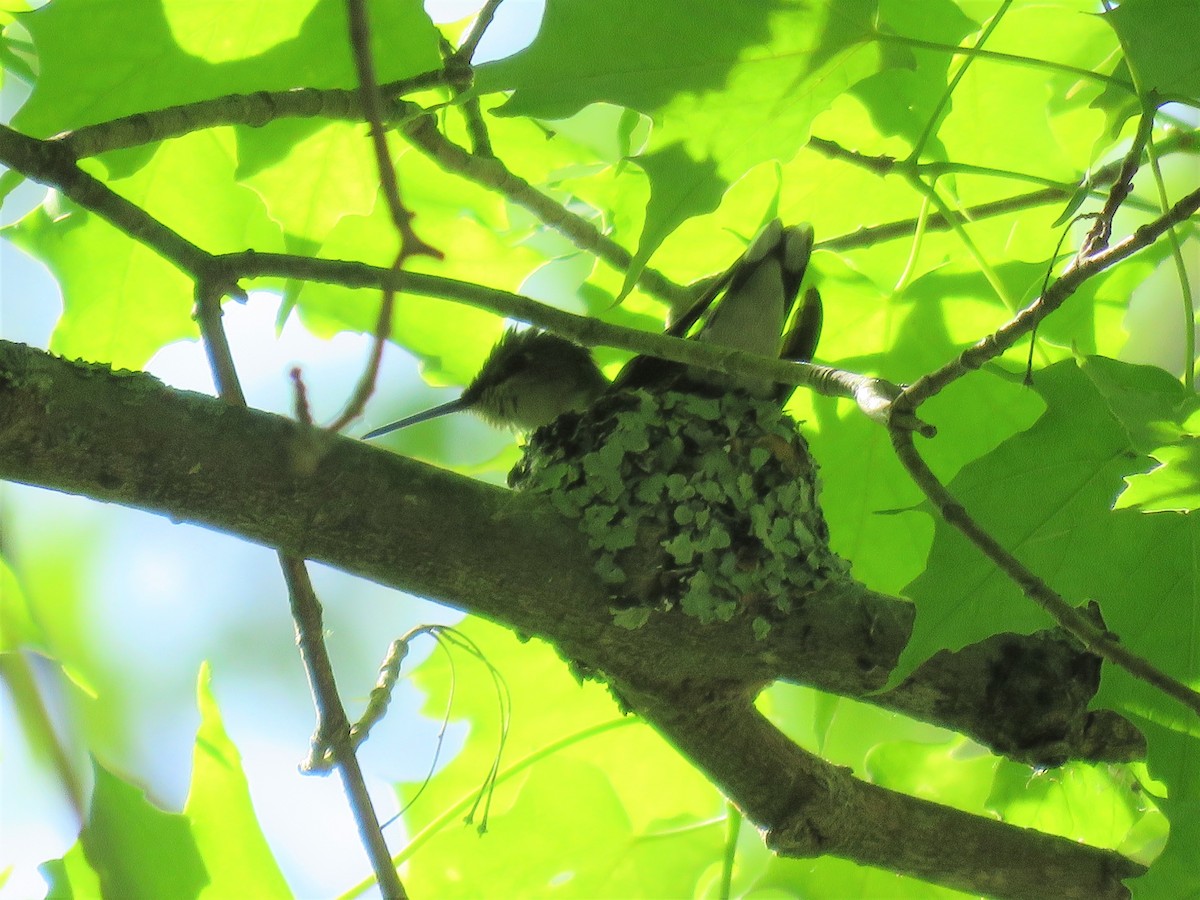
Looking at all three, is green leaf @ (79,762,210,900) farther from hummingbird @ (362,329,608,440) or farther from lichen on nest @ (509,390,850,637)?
hummingbird @ (362,329,608,440)

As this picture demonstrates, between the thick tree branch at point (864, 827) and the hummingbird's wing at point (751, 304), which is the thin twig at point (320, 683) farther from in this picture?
the hummingbird's wing at point (751, 304)

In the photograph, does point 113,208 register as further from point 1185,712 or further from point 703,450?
point 1185,712

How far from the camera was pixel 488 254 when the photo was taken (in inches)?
89.1

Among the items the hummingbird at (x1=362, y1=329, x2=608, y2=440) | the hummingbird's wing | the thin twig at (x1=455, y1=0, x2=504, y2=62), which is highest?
the hummingbird at (x1=362, y1=329, x2=608, y2=440)

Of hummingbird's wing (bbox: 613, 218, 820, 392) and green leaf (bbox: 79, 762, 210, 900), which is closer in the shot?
green leaf (bbox: 79, 762, 210, 900)

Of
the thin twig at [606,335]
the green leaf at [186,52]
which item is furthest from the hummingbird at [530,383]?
the thin twig at [606,335]

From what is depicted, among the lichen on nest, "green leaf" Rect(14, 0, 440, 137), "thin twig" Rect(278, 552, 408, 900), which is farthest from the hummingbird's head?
"thin twig" Rect(278, 552, 408, 900)

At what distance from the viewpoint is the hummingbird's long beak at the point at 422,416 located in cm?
261

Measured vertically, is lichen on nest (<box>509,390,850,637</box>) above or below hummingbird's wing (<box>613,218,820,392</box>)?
below

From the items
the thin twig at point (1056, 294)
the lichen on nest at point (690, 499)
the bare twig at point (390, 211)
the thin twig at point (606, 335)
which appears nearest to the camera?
the bare twig at point (390, 211)

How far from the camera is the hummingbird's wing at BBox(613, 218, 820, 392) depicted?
2098 mm

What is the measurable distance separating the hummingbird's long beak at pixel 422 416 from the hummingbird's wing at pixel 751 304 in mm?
505

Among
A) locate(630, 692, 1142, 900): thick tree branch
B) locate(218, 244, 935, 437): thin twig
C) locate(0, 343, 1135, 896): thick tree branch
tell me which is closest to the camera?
locate(218, 244, 935, 437): thin twig

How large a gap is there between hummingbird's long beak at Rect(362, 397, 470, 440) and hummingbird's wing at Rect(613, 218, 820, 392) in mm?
505
